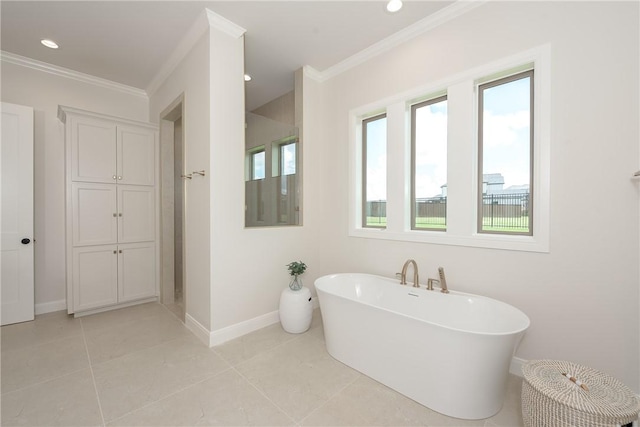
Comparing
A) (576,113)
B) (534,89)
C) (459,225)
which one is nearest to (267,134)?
(459,225)

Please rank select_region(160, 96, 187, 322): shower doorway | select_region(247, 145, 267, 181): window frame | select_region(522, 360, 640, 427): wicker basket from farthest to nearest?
select_region(160, 96, 187, 322): shower doorway → select_region(247, 145, 267, 181): window frame → select_region(522, 360, 640, 427): wicker basket

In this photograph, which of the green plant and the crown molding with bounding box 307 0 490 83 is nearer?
the crown molding with bounding box 307 0 490 83

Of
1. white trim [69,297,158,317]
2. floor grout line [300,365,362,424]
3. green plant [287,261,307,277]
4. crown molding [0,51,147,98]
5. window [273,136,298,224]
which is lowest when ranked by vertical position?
floor grout line [300,365,362,424]

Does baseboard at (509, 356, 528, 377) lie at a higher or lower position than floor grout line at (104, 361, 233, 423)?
higher

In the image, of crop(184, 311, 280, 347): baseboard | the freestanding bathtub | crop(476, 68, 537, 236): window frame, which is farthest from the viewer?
crop(184, 311, 280, 347): baseboard

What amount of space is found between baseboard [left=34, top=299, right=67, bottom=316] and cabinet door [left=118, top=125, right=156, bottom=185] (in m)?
1.54

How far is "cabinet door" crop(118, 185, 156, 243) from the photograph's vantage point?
308cm

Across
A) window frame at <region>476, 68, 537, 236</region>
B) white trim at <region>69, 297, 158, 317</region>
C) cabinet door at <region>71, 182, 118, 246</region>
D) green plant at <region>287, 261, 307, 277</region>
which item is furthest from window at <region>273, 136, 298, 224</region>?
white trim at <region>69, 297, 158, 317</region>

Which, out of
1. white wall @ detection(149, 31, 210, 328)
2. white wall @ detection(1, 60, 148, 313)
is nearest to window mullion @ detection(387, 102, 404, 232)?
white wall @ detection(149, 31, 210, 328)

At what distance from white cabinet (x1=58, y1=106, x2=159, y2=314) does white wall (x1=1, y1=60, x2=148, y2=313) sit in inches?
13.6

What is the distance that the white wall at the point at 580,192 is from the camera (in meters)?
1.54

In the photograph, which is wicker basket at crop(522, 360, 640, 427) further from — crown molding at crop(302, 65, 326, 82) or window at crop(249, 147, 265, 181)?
crown molding at crop(302, 65, 326, 82)

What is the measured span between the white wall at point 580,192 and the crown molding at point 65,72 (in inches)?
150

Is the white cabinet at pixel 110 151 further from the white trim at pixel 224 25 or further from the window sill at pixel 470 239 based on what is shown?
the window sill at pixel 470 239
